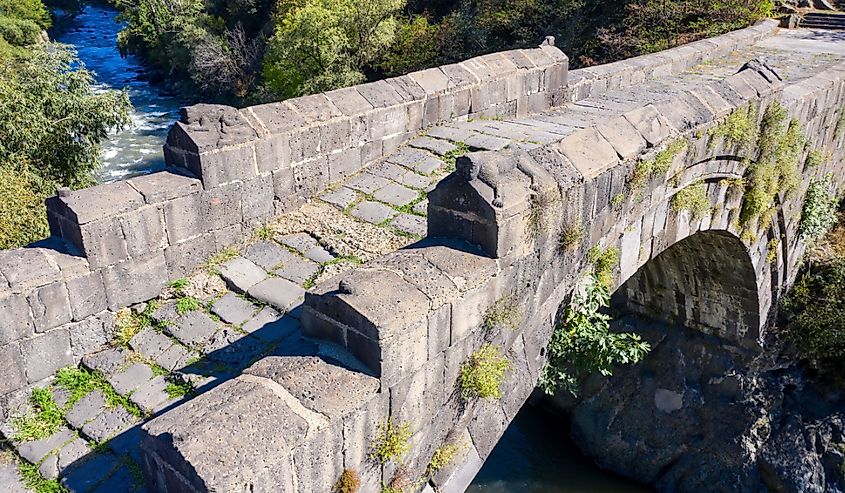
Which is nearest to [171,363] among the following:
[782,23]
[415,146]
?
[415,146]

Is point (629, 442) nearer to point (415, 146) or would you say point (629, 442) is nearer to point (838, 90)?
point (838, 90)

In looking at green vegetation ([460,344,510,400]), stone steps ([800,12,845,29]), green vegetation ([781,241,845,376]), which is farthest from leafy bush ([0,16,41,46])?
green vegetation ([460,344,510,400])

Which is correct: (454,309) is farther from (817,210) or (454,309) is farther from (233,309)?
(817,210)

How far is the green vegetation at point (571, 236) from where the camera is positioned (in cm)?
444

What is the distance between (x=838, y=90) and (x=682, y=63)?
2.75 metres

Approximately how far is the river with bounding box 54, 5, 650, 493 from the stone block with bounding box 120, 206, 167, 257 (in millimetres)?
7082

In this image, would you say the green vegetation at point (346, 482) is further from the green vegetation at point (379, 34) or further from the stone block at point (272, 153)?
the green vegetation at point (379, 34)

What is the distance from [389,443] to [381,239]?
85.6 inches

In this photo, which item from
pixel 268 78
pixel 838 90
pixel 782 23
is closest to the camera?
pixel 838 90

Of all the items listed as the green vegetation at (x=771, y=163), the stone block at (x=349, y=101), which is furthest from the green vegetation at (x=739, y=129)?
the stone block at (x=349, y=101)

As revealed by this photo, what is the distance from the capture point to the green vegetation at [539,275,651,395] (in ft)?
16.2

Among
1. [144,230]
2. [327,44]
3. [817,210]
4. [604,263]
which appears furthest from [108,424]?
[327,44]

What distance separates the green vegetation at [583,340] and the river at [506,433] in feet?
18.9

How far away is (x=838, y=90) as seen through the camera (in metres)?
9.02
